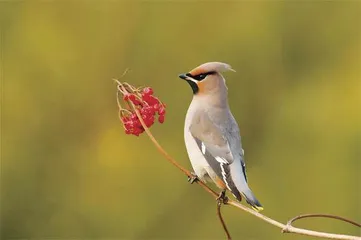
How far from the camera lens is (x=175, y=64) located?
7855 millimetres

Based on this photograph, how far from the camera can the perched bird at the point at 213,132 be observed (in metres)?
2.82

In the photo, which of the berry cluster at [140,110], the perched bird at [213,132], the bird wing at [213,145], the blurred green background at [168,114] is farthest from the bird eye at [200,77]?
the blurred green background at [168,114]

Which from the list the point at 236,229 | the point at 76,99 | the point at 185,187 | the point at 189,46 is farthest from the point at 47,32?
the point at 236,229

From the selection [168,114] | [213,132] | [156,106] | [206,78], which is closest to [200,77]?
[206,78]

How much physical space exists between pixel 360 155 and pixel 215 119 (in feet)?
16.6

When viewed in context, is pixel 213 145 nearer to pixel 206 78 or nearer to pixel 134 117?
pixel 206 78

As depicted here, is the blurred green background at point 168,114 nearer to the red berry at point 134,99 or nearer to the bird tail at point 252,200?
the bird tail at point 252,200

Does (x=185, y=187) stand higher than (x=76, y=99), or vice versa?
(x=76, y=99)

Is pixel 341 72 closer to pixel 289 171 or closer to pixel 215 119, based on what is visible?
pixel 289 171

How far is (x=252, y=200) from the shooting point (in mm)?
2561

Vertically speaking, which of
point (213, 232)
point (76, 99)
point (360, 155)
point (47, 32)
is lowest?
point (213, 232)

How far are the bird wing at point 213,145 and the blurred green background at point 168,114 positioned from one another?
157 inches

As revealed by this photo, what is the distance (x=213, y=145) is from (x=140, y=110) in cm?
46

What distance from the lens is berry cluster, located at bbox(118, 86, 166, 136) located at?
245 cm
